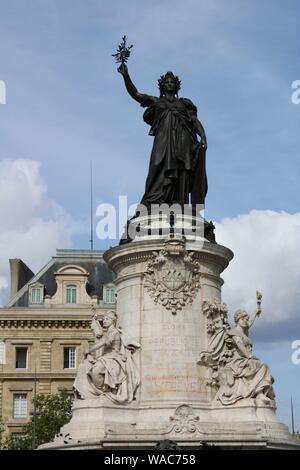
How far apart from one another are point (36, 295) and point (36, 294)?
73 millimetres

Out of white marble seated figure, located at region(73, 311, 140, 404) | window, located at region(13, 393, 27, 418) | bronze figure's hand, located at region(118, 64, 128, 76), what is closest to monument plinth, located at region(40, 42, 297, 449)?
white marble seated figure, located at region(73, 311, 140, 404)

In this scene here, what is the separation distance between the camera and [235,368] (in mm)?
23141

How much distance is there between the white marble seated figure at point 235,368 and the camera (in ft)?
75.0

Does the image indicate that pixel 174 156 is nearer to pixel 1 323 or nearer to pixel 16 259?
pixel 1 323

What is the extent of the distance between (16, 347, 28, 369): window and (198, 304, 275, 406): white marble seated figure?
41.9m

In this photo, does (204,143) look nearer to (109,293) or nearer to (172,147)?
(172,147)

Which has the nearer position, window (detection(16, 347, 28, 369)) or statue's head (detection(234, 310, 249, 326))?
statue's head (detection(234, 310, 249, 326))

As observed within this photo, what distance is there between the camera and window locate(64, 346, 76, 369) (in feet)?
209

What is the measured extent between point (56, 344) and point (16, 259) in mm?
9950

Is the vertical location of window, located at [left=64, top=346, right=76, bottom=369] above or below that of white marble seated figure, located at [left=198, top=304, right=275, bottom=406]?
above

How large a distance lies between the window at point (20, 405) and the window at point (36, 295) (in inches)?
283

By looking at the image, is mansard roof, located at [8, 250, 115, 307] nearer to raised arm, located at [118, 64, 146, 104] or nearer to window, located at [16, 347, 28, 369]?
window, located at [16, 347, 28, 369]

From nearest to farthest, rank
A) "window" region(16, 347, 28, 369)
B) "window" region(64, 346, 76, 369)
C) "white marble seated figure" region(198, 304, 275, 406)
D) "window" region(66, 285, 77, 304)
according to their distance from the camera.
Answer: "white marble seated figure" region(198, 304, 275, 406), "window" region(64, 346, 76, 369), "window" region(16, 347, 28, 369), "window" region(66, 285, 77, 304)

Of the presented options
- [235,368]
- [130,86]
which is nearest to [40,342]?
[130,86]
